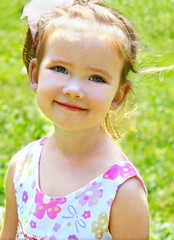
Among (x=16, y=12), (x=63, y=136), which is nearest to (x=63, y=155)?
(x=63, y=136)

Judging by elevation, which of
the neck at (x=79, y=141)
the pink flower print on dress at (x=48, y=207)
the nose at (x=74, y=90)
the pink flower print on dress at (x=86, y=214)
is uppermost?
the nose at (x=74, y=90)

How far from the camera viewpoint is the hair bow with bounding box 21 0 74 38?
2.51 meters

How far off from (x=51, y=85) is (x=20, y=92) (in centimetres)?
380

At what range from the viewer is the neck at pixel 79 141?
2393 millimetres

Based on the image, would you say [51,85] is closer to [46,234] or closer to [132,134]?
[46,234]

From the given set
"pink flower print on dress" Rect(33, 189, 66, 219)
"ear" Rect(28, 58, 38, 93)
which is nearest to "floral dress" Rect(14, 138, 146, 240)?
"pink flower print on dress" Rect(33, 189, 66, 219)

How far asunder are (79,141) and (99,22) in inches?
23.4

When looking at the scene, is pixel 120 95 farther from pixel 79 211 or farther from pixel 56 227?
pixel 56 227

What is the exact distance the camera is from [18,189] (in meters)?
2.57

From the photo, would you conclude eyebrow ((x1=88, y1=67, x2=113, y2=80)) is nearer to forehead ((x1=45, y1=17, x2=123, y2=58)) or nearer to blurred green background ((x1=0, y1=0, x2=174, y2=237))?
forehead ((x1=45, y1=17, x2=123, y2=58))

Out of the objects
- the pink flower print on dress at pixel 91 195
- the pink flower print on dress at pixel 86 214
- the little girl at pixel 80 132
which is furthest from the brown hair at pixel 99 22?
the pink flower print on dress at pixel 86 214

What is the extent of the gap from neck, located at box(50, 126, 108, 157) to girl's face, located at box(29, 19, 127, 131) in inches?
5.6

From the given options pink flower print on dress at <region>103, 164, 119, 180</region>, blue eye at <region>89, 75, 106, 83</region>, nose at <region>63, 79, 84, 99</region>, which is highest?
blue eye at <region>89, 75, 106, 83</region>

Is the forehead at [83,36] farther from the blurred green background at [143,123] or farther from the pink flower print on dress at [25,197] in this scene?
the pink flower print on dress at [25,197]
